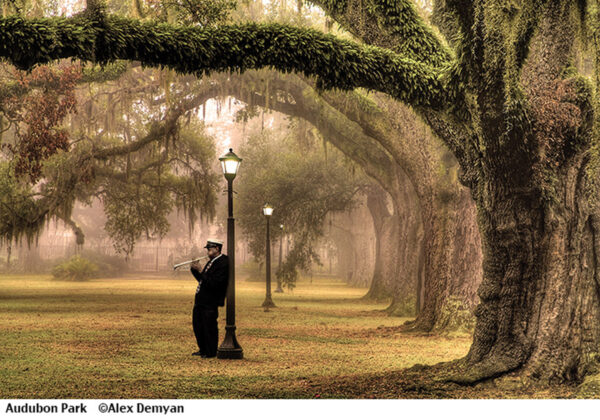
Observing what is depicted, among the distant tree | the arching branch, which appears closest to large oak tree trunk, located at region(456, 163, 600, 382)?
the arching branch

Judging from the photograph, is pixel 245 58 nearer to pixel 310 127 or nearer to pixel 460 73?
pixel 460 73

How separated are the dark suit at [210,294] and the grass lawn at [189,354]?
538mm

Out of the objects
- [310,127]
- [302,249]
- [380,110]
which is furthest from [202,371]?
[310,127]

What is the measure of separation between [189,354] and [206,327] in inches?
31.8

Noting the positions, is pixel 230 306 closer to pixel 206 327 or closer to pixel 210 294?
pixel 206 327

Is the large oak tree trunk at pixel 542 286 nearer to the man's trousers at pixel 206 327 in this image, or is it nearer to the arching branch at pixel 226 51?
the arching branch at pixel 226 51

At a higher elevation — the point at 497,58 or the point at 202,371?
the point at 497,58

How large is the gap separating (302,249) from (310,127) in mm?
5393

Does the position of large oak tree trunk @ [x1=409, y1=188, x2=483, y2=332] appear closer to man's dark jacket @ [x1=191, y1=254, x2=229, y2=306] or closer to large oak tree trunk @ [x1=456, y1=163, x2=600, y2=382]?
man's dark jacket @ [x1=191, y1=254, x2=229, y2=306]

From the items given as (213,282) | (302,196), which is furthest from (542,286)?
(302,196)

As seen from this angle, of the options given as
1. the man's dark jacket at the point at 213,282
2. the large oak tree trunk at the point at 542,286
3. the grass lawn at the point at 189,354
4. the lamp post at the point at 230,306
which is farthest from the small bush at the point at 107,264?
the large oak tree trunk at the point at 542,286

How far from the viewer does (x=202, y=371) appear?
31.1 ft

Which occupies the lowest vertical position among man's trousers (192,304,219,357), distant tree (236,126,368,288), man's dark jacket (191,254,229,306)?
man's trousers (192,304,219,357)

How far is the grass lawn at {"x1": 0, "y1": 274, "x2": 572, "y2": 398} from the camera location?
316 inches
